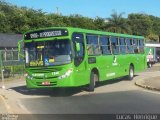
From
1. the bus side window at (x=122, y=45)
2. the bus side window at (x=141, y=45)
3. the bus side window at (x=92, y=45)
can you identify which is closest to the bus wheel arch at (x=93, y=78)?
the bus side window at (x=92, y=45)

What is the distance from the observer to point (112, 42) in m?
22.7

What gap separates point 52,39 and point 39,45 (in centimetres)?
77

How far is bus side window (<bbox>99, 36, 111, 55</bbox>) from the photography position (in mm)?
21239

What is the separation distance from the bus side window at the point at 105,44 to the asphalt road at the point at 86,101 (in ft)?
6.28

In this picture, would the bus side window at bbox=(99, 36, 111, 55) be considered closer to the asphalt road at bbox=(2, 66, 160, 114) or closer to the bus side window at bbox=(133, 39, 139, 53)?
the asphalt road at bbox=(2, 66, 160, 114)

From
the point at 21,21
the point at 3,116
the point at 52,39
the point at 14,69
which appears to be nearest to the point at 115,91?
the point at 52,39

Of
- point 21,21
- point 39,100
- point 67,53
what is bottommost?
point 39,100

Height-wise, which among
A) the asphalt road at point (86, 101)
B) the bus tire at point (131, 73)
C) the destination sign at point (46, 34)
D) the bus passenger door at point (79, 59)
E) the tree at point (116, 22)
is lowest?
the asphalt road at point (86, 101)

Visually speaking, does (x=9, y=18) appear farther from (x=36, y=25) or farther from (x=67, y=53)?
(x=67, y=53)

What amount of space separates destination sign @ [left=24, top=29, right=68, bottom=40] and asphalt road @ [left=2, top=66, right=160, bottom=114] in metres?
2.62

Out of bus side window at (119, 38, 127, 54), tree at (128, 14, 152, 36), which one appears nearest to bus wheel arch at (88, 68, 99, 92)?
bus side window at (119, 38, 127, 54)

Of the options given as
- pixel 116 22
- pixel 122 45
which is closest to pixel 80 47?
pixel 122 45

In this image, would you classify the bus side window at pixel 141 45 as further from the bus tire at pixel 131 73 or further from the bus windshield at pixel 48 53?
the bus windshield at pixel 48 53

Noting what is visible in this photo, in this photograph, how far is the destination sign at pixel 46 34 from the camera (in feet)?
59.0
